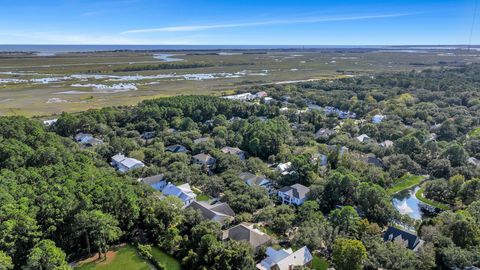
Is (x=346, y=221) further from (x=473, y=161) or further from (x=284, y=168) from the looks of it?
(x=473, y=161)

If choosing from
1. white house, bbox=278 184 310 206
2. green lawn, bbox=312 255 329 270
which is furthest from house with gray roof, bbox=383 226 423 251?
white house, bbox=278 184 310 206

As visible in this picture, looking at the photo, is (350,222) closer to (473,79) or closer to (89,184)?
(89,184)

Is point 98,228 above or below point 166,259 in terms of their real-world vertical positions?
above

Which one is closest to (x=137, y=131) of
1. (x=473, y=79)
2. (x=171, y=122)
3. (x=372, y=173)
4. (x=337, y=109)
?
(x=171, y=122)

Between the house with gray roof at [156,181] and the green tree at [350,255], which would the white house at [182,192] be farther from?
the green tree at [350,255]

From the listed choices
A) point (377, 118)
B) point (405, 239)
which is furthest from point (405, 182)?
point (377, 118)

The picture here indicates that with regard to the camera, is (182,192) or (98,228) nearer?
(98,228)

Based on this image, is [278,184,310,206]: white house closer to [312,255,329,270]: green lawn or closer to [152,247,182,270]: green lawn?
[312,255,329,270]: green lawn

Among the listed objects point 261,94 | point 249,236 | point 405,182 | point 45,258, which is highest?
point 45,258
